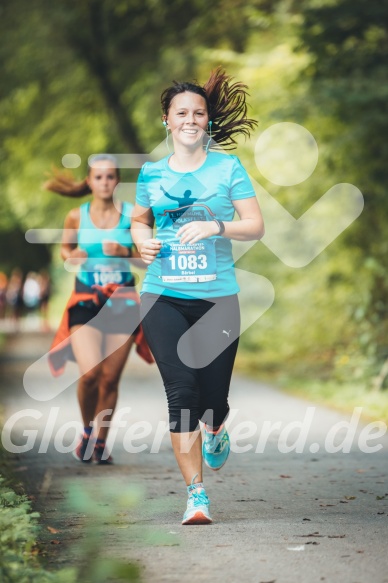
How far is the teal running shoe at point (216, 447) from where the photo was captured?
6285 millimetres

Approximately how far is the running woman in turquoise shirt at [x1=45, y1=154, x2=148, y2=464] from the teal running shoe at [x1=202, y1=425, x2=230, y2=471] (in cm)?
179

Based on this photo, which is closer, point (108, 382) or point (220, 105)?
point (220, 105)

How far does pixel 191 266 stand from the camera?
18.9 feet

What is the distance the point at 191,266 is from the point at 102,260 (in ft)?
7.85

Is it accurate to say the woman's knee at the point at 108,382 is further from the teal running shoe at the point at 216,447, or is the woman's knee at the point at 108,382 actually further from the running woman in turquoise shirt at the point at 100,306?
the teal running shoe at the point at 216,447

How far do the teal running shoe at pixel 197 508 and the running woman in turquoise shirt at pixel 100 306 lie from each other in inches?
97.7

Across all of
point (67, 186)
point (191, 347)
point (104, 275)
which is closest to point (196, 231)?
point (191, 347)

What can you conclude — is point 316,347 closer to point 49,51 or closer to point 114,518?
point 49,51

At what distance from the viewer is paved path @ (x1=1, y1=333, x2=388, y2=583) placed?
4672 millimetres

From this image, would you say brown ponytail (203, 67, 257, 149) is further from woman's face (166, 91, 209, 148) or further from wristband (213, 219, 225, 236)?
wristband (213, 219, 225, 236)

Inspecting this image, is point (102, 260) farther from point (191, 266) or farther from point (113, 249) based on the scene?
point (191, 266)

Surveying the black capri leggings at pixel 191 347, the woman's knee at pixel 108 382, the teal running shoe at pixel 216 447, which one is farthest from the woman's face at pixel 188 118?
the woman's knee at pixel 108 382

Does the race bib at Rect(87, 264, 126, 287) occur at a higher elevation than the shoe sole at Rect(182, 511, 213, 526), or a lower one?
higher

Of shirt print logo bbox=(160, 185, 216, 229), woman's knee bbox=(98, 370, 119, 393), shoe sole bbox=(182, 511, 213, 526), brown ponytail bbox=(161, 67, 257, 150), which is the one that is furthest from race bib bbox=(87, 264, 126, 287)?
shoe sole bbox=(182, 511, 213, 526)
